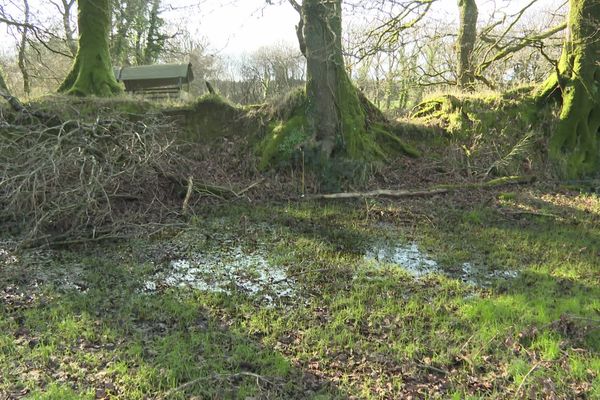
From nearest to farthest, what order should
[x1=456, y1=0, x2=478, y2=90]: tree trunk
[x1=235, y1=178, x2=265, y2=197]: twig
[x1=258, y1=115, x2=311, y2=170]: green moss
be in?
[x1=235, y1=178, x2=265, y2=197]: twig, [x1=258, y1=115, x2=311, y2=170]: green moss, [x1=456, y1=0, x2=478, y2=90]: tree trunk

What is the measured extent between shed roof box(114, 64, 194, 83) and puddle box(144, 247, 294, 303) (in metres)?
14.1

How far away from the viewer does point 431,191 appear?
10391 millimetres

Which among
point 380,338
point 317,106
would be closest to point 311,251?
point 380,338

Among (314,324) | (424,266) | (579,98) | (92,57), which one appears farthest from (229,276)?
(579,98)

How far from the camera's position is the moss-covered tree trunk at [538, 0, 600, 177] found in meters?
11.5

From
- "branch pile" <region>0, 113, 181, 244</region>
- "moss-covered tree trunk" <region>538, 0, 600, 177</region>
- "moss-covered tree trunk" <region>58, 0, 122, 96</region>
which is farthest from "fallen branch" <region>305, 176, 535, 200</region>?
"moss-covered tree trunk" <region>58, 0, 122, 96</region>

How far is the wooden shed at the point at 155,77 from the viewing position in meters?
19.3

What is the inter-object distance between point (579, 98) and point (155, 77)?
50.8 feet

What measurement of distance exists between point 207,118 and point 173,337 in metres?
8.86

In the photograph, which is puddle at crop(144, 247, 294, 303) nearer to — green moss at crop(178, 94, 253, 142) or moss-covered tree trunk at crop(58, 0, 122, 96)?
green moss at crop(178, 94, 253, 142)

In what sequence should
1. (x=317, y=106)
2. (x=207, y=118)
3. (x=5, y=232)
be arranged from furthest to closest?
1. (x=207, y=118)
2. (x=317, y=106)
3. (x=5, y=232)

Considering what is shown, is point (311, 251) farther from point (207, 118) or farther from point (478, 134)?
point (478, 134)

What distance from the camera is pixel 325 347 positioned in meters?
4.45

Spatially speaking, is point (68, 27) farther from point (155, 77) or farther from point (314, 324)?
point (314, 324)
